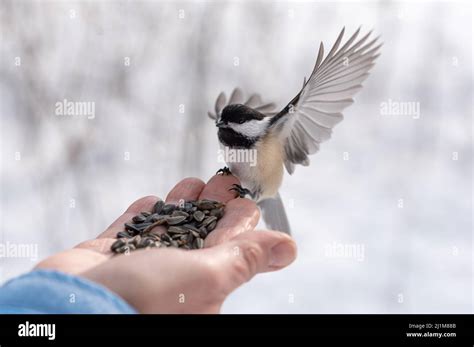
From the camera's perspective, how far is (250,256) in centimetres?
133

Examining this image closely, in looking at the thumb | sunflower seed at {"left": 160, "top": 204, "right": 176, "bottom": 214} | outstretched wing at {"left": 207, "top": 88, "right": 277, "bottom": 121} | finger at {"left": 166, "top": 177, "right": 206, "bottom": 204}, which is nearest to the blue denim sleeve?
the thumb

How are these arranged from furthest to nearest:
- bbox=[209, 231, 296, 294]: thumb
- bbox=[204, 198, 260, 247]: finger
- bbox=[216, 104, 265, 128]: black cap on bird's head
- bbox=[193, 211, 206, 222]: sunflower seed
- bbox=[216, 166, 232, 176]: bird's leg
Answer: bbox=[216, 166, 232, 176]: bird's leg < bbox=[216, 104, 265, 128]: black cap on bird's head < bbox=[193, 211, 206, 222]: sunflower seed < bbox=[204, 198, 260, 247]: finger < bbox=[209, 231, 296, 294]: thumb

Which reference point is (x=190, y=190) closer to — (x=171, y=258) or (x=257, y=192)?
(x=257, y=192)

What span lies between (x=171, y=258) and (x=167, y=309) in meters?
0.12

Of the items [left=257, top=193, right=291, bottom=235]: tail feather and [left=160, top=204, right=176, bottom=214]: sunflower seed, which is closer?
[left=160, top=204, right=176, bottom=214]: sunflower seed

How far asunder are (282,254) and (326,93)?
2.65 ft

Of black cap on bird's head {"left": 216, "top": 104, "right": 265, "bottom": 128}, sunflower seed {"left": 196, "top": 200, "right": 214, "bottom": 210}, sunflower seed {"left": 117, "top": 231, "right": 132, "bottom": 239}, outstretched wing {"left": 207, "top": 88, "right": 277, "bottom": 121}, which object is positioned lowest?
sunflower seed {"left": 117, "top": 231, "right": 132, "bottom": 239}

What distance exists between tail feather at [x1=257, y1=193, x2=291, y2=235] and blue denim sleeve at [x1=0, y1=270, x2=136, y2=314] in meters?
1.28

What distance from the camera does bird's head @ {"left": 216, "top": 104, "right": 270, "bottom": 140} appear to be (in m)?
2.09

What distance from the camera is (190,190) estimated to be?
2145 millimetres

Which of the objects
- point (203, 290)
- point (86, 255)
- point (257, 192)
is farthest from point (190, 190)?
point (203, 290)

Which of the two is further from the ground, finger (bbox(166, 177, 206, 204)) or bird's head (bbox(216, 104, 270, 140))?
bird's head (bbox(216, 104, 270, 140))

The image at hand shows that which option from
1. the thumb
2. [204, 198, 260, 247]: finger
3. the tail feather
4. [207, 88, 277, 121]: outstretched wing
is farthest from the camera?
[207, 88, 277, 121]: outstretched wing

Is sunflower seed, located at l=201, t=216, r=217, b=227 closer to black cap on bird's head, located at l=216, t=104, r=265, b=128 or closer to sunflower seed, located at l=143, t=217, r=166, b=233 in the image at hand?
sunflower seed, located at l=143, t=217, r=166, b=233
